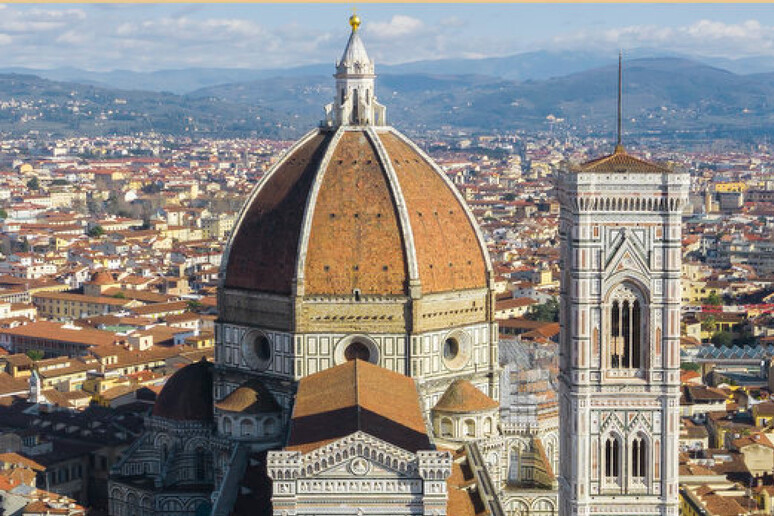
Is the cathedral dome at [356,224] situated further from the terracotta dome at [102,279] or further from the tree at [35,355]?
the terracotta dome at [102,279]

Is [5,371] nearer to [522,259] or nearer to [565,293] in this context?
[565,293]

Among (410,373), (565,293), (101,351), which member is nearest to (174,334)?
(101,351)

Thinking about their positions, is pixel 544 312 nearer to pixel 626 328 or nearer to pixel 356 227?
pixel 356 227

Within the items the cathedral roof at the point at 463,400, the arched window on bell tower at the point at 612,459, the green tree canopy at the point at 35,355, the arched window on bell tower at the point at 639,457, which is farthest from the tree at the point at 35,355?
the arched window on bell tower at the point at 639,457

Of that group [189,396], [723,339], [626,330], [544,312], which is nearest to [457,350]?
[189,396]

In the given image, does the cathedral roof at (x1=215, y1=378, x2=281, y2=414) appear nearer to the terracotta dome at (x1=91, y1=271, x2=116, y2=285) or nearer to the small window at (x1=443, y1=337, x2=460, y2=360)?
the small window at (x1=443, y1=337, x2=460, y2=360)

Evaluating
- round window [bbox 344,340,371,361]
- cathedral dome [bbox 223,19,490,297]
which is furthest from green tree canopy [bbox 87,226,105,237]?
round window [bbox 344,340,371,361]
